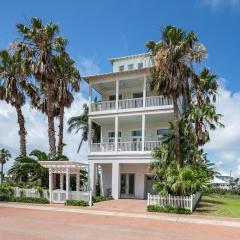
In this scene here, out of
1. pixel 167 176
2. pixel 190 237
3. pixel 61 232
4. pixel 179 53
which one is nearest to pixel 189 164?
pixel 167 176

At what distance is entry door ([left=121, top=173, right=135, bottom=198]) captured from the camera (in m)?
31.2

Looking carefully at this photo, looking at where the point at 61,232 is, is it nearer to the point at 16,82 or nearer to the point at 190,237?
the point at 190,237

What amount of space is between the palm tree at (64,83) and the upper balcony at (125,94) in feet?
6.58

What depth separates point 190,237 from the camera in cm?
1298

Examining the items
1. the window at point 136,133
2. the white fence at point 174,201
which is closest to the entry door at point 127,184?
the window at point 136,133

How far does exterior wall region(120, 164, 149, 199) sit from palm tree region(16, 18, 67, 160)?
7.10m

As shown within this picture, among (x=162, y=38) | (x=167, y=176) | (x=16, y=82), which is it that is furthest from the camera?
(x=16, y=82)

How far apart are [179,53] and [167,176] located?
25.6ft

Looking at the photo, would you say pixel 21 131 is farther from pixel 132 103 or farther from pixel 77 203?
A: pixel 77 203

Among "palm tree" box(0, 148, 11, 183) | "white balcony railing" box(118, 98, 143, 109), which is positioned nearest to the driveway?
"white balcony railing" box(118, 98, 143, 109)

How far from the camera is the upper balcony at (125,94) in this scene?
90.9 ft

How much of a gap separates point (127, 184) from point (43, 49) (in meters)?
14.3

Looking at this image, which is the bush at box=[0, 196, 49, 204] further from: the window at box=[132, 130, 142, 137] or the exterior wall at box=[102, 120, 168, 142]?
the window at box=[132, 130, 142, 137]

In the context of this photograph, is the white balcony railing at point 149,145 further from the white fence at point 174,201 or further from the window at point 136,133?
the white fence at point 174,201
